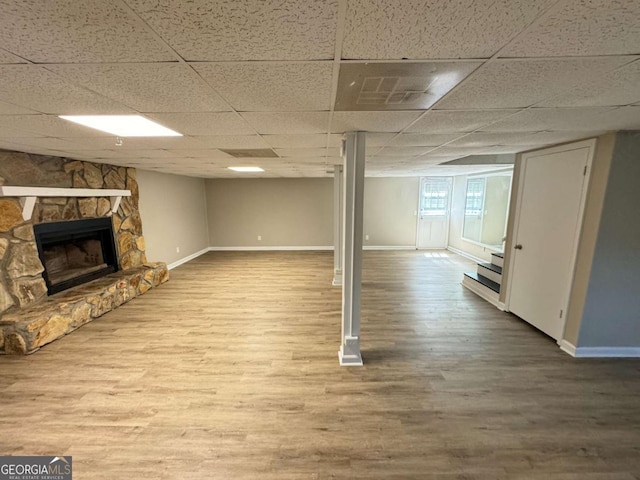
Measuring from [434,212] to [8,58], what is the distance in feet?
25.9

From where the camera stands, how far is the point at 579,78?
1157 millimetres

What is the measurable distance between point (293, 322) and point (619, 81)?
3295 mm

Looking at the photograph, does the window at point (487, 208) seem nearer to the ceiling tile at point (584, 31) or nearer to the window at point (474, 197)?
the window at point (474, 197)

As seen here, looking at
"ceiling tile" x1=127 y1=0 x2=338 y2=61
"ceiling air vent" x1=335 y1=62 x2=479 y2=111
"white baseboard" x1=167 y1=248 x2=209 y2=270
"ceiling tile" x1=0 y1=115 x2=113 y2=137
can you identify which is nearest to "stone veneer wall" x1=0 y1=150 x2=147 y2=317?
"ceiling tile" x1=0 y1=115 x2=113 y2=137

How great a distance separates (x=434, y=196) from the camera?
7398 millimetres

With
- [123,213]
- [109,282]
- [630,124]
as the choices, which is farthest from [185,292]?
[630,124]

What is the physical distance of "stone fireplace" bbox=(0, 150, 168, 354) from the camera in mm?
2795

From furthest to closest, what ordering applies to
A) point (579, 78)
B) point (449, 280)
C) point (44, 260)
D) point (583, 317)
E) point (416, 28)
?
point (449, 280) → point (44, 260) → point (583, 317) → point (579, 78) → point (416, 28)

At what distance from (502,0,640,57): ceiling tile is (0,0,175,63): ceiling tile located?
1.22 m

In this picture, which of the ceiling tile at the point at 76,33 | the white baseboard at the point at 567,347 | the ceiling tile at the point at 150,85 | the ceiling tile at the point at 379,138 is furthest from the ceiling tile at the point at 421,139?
the white baseboard at the point at 567,347

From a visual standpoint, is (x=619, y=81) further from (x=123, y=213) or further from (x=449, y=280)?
(x=123, y=213)

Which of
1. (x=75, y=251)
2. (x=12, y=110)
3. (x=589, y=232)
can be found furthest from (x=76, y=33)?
(x=75, y=251)

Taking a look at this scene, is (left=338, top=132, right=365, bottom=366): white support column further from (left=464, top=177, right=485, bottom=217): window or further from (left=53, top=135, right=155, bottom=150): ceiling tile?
(left=464, top=177, right=485, bottom=217): window

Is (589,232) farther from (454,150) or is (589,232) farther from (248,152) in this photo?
(248,152)
